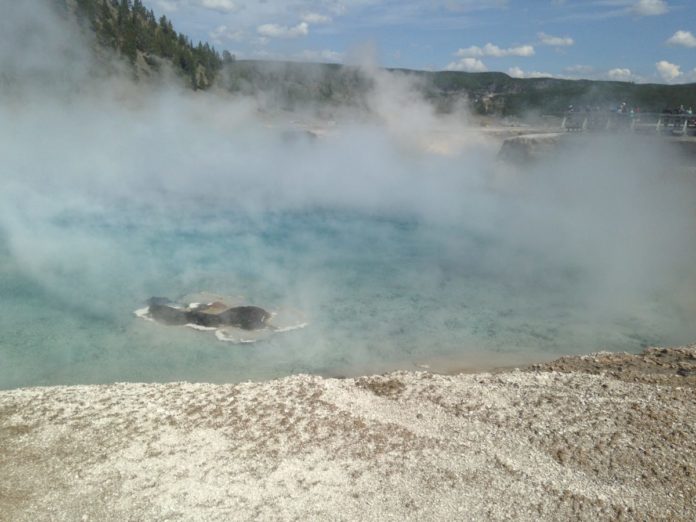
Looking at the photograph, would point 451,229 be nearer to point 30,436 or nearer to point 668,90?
point 30,436

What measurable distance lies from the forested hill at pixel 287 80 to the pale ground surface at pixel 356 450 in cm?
2198

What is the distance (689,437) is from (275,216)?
35.3ft

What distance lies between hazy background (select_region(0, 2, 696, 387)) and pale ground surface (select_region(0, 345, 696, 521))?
1334 millimetres

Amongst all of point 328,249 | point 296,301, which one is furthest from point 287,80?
point 296,301

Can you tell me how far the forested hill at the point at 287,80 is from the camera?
26969 millimetres

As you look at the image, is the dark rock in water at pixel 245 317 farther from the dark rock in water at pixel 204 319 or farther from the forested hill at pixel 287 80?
the forested hill at pixel 287 80

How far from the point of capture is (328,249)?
38.7 feet

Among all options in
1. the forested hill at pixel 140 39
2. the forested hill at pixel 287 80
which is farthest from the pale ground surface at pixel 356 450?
the forested hill at pixel 140 39

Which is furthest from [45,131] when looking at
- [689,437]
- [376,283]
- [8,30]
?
[689,437]

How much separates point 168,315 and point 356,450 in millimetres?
4319

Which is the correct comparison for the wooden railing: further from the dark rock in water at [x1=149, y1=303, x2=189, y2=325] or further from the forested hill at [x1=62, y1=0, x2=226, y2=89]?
the forested hill at [x1=62, y1=0, x2=226, y2=89]

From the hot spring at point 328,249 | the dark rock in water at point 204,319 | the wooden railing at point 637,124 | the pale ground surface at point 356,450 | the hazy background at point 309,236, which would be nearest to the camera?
the pale ground surface at point 356,450

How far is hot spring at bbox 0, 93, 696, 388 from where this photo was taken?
7.56 m

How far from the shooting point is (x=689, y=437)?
5047 millimetres
